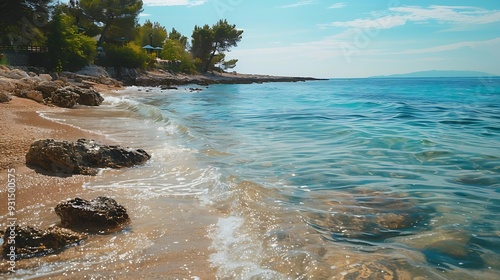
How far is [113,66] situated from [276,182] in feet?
176

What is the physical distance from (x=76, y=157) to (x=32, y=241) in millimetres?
3015

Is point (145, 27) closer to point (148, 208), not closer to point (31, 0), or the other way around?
point (31, 0)

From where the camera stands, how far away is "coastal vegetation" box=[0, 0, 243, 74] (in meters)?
26.4

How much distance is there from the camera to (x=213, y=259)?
10.9 ft

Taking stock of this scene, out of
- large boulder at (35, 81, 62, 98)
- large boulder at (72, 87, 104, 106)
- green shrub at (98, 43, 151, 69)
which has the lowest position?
large boulder at (72, 87, 104, 106)

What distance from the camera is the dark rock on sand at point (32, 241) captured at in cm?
314

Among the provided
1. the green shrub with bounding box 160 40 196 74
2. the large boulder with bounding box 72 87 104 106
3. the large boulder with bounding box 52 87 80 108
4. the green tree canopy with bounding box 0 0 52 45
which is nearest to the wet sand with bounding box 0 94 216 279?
the large boulder with bounding box 52 87 80 108

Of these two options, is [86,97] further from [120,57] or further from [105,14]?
[105,14]

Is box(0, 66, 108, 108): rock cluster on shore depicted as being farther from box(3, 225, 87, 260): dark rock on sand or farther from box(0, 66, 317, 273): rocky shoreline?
box(3, 225, 87, 260): dark rock on sand

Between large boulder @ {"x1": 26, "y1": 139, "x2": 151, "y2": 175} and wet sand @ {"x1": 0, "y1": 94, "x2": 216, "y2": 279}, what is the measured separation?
240 mm

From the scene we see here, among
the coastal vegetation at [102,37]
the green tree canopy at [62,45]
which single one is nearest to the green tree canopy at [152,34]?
the coastal vegetation at [102,37]

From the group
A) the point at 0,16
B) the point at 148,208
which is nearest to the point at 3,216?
the point at 148,208

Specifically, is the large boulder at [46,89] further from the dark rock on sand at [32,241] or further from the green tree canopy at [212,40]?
the green tree canopy at [212,40]

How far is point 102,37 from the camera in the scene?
58.2m
